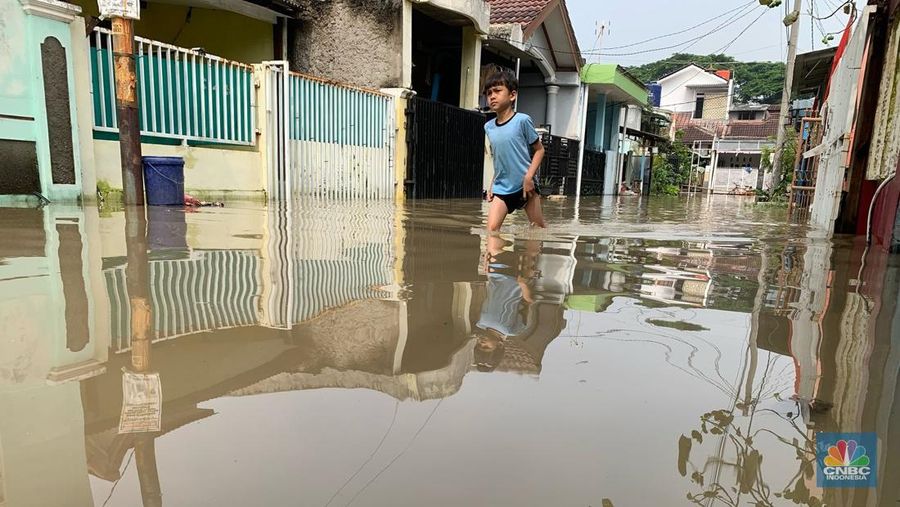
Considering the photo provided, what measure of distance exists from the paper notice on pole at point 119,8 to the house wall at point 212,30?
A: 5658 mm

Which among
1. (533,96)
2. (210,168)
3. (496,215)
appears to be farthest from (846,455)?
(533,96)

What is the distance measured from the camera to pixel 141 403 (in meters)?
1.31

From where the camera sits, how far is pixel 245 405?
1.33 m

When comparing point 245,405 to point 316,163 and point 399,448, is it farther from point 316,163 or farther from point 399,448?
point 316,163

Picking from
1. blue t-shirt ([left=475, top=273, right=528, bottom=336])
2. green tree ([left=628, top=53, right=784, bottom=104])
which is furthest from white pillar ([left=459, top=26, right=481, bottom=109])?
green tree ([left=628, top=53, right=784, bottom=104])

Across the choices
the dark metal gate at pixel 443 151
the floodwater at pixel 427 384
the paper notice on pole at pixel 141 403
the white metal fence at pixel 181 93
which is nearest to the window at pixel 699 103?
the dark metal gate at pixel 443 151

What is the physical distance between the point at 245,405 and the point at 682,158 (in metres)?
33.4

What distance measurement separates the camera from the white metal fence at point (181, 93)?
6633 mm

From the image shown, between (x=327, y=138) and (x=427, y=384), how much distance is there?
854cm

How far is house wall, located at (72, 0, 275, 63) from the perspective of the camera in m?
11.0

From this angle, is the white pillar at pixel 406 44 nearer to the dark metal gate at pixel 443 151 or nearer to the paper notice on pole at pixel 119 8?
the dark metal gate at pixel 443 151

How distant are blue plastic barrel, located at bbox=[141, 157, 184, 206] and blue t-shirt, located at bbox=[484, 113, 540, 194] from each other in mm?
3948

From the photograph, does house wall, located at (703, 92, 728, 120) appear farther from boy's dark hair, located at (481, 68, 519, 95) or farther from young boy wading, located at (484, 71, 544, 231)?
boy's dark hair, located at (481, 68, 519, 95)

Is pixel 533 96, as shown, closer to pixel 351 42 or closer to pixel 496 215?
pixel 351 42
